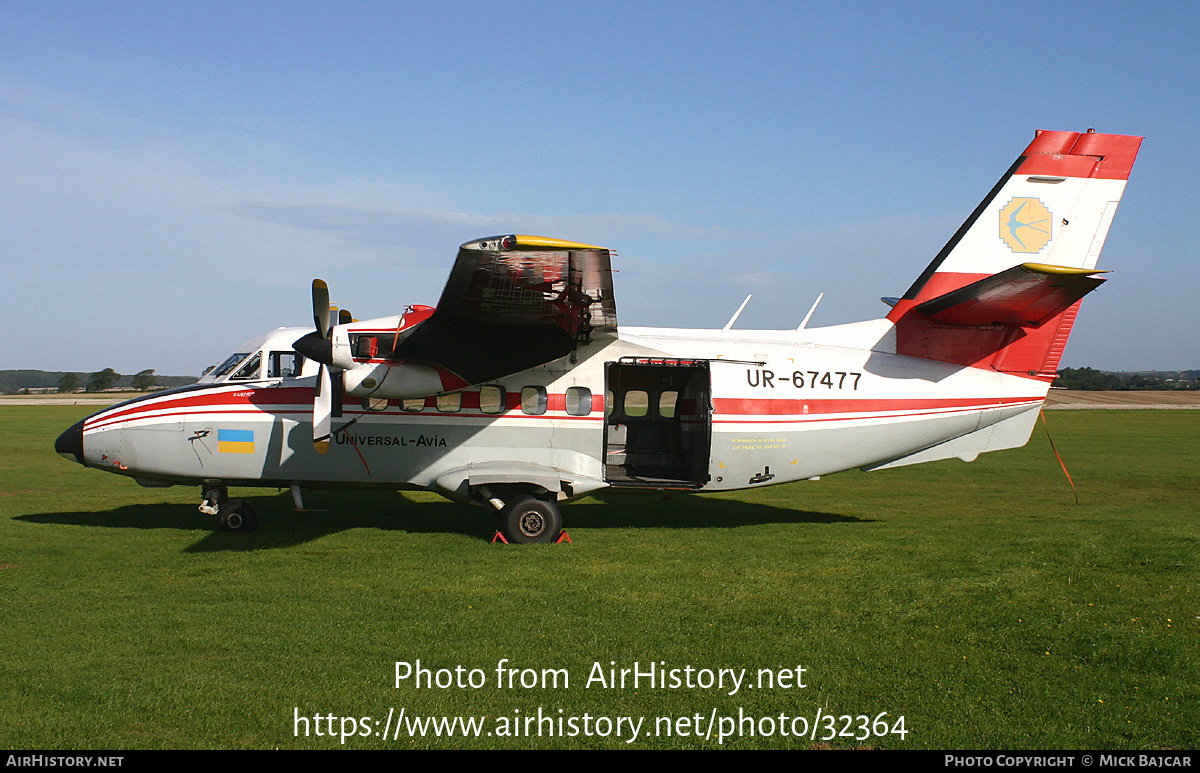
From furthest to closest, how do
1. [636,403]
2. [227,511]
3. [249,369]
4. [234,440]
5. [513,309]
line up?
[636,403] → [249,369] → [227,511] → [234,440] → [513,309]

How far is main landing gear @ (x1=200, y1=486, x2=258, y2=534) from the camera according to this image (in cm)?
1222

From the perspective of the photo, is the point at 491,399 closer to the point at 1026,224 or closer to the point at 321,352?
the point at 321,352

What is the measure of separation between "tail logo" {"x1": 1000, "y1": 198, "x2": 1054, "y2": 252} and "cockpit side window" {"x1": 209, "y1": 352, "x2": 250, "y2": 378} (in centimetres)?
1209

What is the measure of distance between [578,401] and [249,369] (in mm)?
5135

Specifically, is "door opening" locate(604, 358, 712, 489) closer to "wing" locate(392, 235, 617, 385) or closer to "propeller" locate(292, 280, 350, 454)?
"wing" locate(392, 235, 617, 385)

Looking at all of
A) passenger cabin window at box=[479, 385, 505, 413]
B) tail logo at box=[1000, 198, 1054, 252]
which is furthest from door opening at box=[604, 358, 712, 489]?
tail logo at box=[1000, 198, 1054, 252]

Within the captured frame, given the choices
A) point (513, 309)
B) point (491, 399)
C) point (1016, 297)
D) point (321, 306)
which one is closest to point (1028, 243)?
point (1016, 297)

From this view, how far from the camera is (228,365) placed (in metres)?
12.5

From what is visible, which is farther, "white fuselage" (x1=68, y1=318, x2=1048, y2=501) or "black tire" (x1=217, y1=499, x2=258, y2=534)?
"black tire" (x1=217, y1=499, x2=258, y2=534)

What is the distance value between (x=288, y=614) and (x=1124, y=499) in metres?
16.1

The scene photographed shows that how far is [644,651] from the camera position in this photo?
6.66 metres

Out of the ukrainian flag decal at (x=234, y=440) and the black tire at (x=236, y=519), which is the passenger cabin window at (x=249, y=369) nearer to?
the ukrainian flag decal at (x=234, y=440)

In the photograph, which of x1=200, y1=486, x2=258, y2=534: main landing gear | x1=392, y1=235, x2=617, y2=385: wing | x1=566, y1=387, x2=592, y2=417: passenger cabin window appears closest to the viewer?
x1=392, y1=235, x2=617, y2=385: wing
